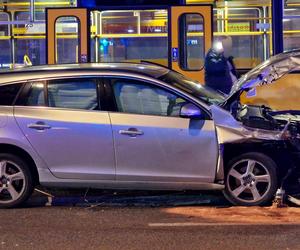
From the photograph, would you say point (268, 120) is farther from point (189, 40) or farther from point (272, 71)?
point (189, 40)

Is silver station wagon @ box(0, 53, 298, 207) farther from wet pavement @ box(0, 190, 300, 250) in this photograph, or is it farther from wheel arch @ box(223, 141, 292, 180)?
wet pavement @ box(0, 190, 300, 250)

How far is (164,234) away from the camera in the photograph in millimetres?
6340

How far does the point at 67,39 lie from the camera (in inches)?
443

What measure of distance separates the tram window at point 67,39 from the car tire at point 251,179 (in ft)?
15.2

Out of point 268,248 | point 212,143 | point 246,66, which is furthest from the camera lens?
point 246,66

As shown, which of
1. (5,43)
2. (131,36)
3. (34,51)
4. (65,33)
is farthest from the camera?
(65,33)

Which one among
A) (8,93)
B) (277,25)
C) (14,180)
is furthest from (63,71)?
(277,25)

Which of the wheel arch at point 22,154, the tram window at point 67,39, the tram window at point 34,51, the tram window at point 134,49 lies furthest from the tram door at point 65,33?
the wheel arch at point 22,154

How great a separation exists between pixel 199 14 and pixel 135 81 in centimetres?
367

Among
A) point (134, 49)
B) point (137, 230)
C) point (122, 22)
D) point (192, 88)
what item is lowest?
point (137, 230)

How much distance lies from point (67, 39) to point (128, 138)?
447cm

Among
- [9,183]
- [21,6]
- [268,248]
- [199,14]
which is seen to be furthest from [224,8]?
[268,248]

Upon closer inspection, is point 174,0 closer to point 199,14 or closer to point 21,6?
point 199,14

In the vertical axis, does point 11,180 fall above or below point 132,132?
below
